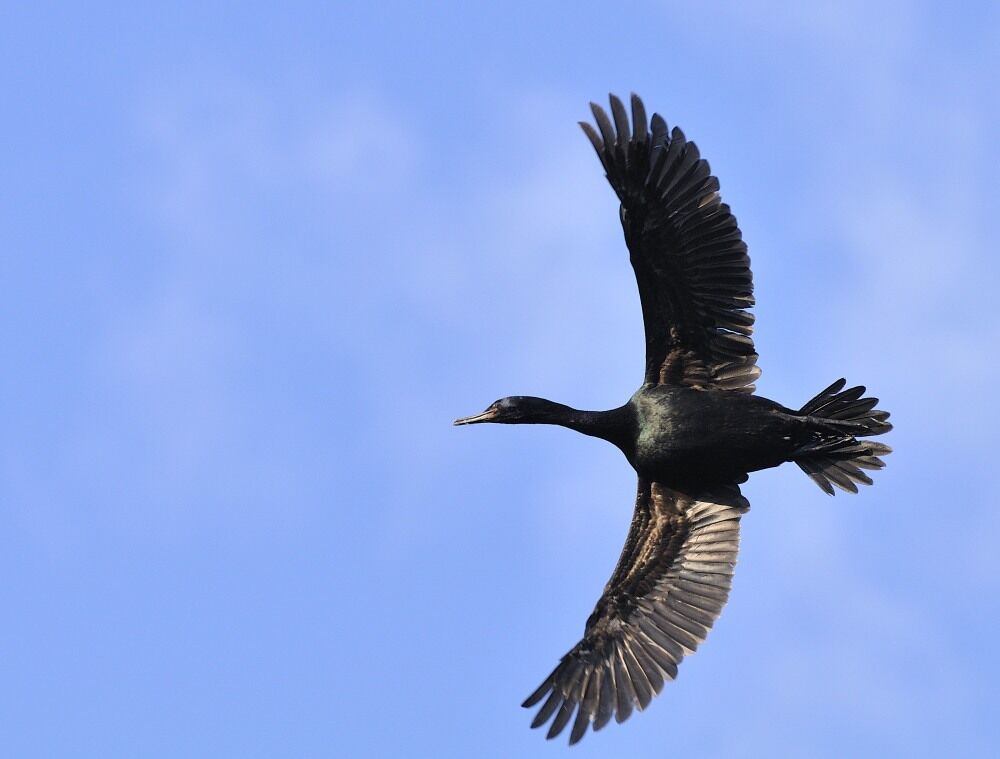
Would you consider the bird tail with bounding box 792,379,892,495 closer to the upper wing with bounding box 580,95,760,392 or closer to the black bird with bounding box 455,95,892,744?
the black bird with bounding box 455,95,892,744

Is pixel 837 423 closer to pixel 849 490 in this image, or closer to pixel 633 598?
pixel 849 490

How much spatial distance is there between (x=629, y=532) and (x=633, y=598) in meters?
0.57

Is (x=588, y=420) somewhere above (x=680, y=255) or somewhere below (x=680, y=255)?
below

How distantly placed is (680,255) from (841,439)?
202 centimetres

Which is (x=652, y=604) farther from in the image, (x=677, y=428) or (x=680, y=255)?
(x=680, y=255)

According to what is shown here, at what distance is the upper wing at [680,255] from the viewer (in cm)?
1359

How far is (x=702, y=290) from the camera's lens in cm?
1399

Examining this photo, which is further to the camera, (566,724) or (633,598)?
(633,598)

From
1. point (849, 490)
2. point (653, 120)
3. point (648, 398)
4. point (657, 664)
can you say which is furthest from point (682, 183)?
point (657, 664)

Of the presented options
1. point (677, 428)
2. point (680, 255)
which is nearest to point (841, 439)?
point (677, 428)

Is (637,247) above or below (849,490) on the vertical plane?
above

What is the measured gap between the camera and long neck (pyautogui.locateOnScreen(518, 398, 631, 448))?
14352mm

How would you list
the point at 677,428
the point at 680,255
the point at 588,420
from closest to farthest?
1. the point at 680,255
2. the point at 677,428
3. the point at 588,420

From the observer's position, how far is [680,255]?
546 inches
